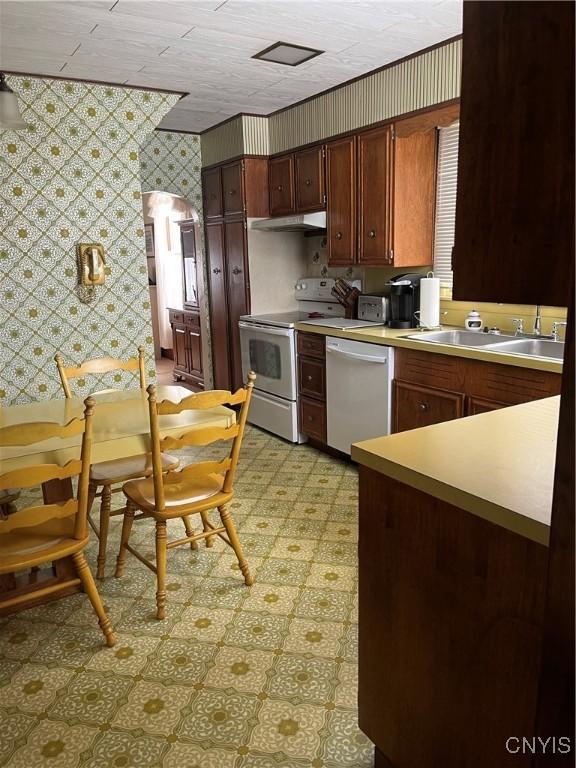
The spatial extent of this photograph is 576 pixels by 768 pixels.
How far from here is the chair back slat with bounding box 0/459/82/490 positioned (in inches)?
71.1

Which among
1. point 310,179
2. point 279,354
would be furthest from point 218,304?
point 310,179

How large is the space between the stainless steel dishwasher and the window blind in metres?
0.82

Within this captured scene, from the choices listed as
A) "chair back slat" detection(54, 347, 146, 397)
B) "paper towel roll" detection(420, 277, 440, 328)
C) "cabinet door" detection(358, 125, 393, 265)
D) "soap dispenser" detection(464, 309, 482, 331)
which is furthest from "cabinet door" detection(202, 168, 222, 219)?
"soap dispenser" detection(464, 309, 482, 331)

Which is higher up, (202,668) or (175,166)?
(175,166)

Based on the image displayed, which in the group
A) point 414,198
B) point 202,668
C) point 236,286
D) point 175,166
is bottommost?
point 202,668

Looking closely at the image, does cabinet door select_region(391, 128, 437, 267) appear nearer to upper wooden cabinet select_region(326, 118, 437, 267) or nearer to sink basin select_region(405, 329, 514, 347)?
upper wooden cabinet select_region(326, 118, 437, 267)

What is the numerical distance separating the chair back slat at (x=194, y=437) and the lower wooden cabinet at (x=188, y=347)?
12.1ft

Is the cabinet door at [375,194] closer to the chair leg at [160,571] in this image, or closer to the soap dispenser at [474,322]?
the soap dispenser at [474,322]

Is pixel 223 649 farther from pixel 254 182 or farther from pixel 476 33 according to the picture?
pixel 254 182

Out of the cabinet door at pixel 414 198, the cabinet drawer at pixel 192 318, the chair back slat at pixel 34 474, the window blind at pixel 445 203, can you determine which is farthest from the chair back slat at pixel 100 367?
the cabinet drawer at pixel 192 318

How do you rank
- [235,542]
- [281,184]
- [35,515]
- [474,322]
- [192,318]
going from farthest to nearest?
[192,318], [281,184], [474,322], [235,542], [35,515]

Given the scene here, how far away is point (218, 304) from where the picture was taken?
539 cm

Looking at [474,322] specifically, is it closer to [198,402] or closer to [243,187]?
[198,402]

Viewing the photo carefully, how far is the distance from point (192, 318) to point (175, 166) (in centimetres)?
154
